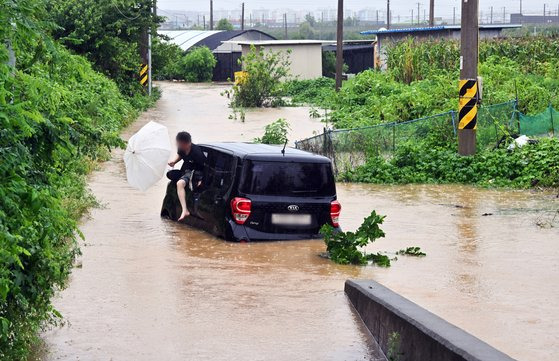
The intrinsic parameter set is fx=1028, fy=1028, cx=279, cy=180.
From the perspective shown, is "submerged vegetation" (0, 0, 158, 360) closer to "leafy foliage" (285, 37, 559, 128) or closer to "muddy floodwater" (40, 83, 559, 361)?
"muddy floodwater" (40, 83, 559, 361)

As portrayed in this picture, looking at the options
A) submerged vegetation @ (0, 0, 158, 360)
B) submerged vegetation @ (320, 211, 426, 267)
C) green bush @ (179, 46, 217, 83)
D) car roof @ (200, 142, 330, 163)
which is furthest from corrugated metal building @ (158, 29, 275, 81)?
submerged vegetation @ (0, 0, 158, 360)

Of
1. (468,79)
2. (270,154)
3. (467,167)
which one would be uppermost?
(468,79)

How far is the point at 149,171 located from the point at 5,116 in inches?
372

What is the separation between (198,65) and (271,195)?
180ft

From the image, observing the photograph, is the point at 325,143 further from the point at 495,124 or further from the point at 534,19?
the point at 534,19

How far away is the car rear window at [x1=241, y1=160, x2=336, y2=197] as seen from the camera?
14.1 meters

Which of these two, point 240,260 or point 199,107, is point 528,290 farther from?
point 199,107

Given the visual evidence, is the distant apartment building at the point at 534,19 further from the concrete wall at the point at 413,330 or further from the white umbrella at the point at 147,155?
the concrete wall at the point at 413,330

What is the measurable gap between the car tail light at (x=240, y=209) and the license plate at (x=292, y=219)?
15.7 inches

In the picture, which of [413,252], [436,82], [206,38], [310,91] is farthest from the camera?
[206,38]

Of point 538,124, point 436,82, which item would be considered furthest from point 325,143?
point 436,82

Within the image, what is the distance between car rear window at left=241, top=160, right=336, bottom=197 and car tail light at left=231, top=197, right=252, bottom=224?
14 centimetres

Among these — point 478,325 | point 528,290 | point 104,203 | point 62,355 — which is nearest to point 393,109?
point 104,203

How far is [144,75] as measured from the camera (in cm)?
4569
